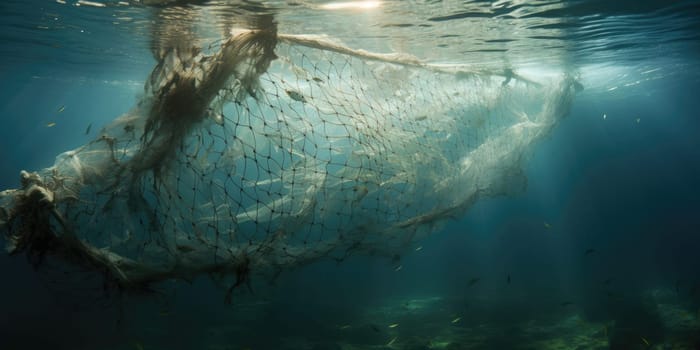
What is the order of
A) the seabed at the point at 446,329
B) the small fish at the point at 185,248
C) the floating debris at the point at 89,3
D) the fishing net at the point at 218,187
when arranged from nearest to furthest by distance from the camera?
the fishing net at the point at 218,187 < the small fish at the point at 185,248 < the floating debris at the point at 89,3 < the seabed at the point at 446,329

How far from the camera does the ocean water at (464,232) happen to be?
29.5 ft

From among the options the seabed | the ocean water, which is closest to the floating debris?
the ocean water

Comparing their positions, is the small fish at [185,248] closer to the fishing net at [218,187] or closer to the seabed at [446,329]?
the fishing net at [218,187]

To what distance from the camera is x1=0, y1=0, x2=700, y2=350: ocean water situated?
8.98 meters

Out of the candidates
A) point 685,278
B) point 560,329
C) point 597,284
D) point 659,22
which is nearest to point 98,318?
point 560,329

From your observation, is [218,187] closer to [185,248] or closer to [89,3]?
[185,248]

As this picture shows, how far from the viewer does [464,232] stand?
37.1 meters

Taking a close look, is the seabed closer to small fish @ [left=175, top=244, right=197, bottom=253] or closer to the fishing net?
the fishing net

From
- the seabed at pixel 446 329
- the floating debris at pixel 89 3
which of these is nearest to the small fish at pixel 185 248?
the floating debris at pixel 89 3

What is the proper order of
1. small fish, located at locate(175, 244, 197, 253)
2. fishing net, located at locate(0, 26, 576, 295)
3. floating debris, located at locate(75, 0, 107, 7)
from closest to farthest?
fishing net, located at locate(0, 26, 576, 295) < small fish, located at locate(175, 244, 197, 253) < floating debris, located at locate(75, 0, 107, 7)

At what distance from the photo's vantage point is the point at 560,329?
665 inches

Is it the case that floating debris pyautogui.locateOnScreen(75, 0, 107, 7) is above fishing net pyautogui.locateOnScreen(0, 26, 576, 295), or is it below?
above

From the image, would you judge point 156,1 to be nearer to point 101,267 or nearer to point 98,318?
point 101,267

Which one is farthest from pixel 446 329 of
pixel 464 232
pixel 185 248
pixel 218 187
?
pixel 464 232
